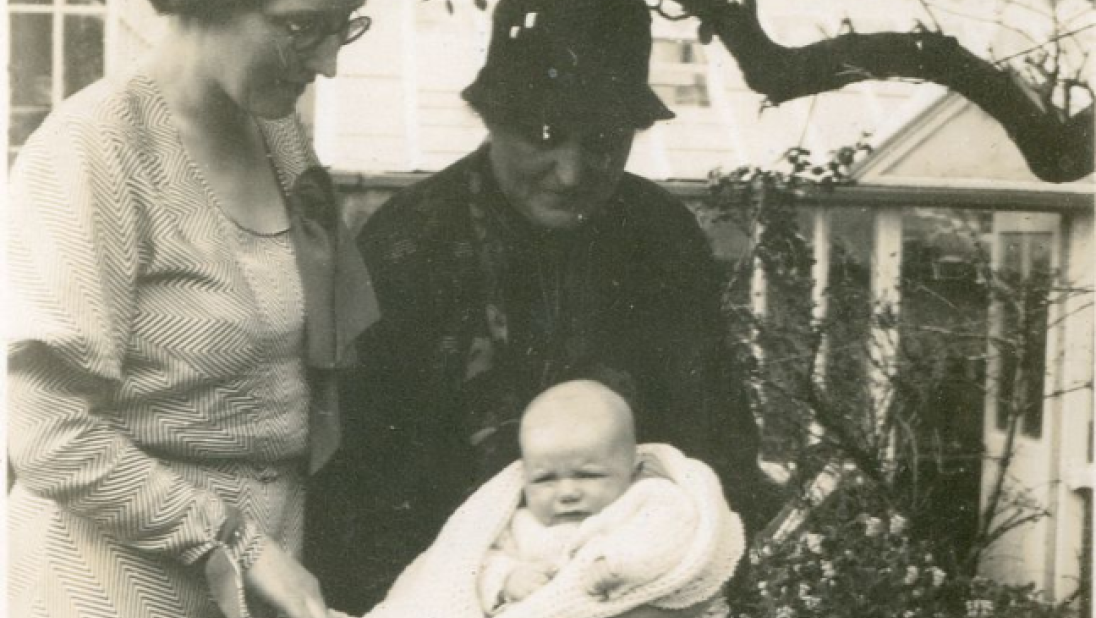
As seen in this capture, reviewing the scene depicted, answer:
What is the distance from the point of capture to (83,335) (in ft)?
4.86

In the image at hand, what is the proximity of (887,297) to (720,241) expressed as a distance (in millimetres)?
363

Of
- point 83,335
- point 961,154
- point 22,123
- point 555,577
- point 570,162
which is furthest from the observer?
point 961,154

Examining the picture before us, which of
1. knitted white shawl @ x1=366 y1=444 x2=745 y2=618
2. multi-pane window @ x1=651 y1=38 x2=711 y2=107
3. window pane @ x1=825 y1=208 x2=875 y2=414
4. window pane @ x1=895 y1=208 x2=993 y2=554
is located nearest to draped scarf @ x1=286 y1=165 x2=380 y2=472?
knitted white shawl @ x1=366 y1=444 x2=745 y2=618

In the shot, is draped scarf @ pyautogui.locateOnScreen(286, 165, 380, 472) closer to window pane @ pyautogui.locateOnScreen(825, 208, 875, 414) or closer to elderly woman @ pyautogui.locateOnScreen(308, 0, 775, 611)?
elderly woman @ pyautogui.locateOnScreen(308, 0, 775, 611)

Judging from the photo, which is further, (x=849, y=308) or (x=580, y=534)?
(x=849, y=308)

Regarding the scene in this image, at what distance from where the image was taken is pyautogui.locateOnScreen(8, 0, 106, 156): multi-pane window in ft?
6.52

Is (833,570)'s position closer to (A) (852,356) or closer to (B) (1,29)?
(A) (852,356)

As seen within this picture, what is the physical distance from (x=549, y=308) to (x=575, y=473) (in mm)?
369

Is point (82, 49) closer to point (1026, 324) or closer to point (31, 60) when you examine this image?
point (31, 60)

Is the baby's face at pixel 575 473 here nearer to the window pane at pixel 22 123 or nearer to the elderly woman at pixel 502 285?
the elderly woman at pixel 502 285

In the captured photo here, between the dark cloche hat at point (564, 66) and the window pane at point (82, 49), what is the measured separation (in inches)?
23.6

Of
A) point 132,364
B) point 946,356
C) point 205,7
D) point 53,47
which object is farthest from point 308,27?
point 946,356

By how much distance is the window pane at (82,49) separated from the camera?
2.00m

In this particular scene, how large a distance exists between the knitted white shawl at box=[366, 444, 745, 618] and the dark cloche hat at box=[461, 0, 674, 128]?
56 centimetres
